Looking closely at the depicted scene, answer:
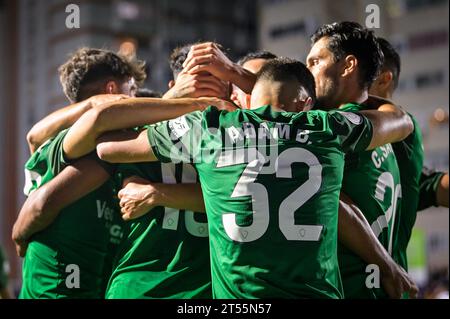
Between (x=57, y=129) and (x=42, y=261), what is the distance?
0.77 m

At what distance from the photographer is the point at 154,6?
4400 centimetres

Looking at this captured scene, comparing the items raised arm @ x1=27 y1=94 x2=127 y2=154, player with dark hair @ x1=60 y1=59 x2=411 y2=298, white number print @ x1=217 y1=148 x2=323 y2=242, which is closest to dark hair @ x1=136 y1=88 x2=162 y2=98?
raised arm @ x1=27 y1=94 x2=127 y2=154

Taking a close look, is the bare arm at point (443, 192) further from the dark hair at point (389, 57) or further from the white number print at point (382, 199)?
the white number print at point (382, 199)

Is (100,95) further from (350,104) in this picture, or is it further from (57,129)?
(350,104)

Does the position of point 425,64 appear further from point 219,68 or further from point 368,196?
point 219,68

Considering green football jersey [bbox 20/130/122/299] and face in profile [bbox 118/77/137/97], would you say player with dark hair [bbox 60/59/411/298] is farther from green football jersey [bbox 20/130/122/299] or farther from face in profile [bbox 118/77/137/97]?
face in profile [bbox 118/77/137/97]

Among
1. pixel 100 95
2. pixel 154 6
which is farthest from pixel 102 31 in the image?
pixel 100 95

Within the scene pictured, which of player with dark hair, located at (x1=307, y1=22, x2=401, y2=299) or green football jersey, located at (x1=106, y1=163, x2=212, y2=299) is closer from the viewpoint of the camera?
green football jersey, located at (x1=106, y1=163, x2=212, y2=299)

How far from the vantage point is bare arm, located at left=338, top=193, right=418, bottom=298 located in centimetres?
367

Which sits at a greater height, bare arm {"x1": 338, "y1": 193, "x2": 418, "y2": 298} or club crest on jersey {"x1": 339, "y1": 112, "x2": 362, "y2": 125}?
club crest on jersey {"x1": 339, "y1": 112, "x2": 362, "y2": 125}

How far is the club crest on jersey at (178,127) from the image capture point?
3434 millimetres

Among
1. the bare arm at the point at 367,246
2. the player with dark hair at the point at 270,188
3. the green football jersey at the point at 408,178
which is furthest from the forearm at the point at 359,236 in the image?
the green football jersey at the point at 408,178

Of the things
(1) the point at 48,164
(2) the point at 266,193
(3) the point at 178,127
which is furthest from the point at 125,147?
(1) the point at 48,164
